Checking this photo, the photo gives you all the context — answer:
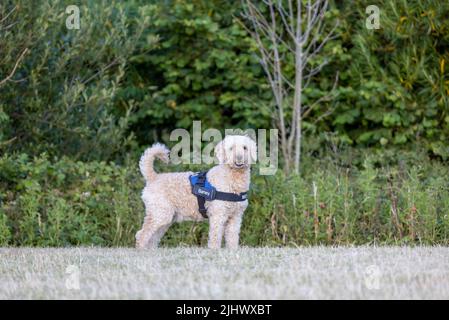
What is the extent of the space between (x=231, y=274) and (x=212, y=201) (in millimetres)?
2224

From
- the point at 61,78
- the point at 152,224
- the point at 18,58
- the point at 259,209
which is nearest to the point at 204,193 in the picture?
the point at 152,224

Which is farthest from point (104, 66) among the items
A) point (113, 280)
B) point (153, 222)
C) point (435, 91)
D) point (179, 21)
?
point (113, 280)

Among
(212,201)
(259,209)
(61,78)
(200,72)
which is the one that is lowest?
(259,209)

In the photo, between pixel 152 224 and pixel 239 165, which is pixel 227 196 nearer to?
pixel 239 165

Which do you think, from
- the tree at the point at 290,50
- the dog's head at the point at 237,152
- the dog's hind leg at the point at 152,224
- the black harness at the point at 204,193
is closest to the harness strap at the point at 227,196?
the black harness at the point at 204,193

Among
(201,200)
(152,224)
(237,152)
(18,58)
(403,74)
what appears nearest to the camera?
(237,152)

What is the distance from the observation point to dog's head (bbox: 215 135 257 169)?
7.44 m

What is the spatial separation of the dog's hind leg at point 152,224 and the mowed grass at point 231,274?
0.73 meters

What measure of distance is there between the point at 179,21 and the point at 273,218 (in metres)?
3.98

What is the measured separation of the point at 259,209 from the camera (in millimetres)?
8539

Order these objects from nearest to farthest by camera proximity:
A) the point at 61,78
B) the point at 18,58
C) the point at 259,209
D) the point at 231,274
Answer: the point at 231,274 → the point at 259,209 → the point at 18,58 → the point at 61,78

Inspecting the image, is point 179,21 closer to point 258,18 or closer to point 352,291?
point 258,18

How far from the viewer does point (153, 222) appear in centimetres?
785

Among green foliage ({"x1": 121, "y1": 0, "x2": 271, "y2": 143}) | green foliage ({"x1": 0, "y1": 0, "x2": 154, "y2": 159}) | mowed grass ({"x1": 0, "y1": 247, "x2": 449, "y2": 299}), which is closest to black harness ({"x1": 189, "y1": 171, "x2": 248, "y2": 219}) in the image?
mowed grass ({"x1": 0, "y1": 247, "x2": 449, "y2": 299})
